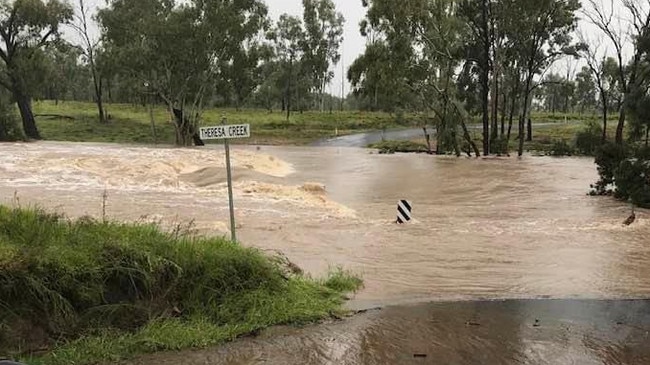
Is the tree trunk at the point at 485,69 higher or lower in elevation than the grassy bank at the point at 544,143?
higher

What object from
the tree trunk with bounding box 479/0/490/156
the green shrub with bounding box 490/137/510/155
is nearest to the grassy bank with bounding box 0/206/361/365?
the tree trunk with bounding box 479/0/490/156

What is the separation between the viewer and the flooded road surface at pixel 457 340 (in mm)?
6312


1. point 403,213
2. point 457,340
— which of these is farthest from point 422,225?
point 457,340

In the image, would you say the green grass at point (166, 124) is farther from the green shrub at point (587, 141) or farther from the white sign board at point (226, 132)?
the white sign board at point (226, 132)

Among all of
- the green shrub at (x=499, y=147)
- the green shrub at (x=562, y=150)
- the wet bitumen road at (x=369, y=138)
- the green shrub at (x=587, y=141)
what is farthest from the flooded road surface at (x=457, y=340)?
the wet bitumen road at (x=369, y=138)

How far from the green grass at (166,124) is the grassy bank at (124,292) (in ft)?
151

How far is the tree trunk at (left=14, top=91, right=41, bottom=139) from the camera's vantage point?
47.1 m

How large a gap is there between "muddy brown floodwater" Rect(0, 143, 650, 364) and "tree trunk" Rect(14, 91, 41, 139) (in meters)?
16.8

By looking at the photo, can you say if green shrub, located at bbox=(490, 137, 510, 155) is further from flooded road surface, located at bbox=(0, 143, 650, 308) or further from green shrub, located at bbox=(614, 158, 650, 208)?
green shrub, located at bbox=(614, 158, 650, 208)

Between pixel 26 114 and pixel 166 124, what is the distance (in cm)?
1455

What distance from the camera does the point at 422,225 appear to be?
1584cm

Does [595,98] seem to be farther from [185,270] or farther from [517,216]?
[185,270]

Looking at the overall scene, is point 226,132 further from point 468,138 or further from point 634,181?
point 468,138

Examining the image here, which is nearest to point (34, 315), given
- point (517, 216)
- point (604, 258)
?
point (604, 258)
